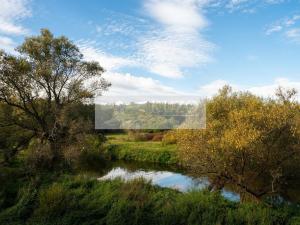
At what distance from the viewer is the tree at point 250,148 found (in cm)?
1399

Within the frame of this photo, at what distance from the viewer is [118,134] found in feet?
172

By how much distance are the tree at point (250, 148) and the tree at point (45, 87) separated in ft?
34.9

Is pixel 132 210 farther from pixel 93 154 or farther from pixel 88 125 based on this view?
pixel 93 154

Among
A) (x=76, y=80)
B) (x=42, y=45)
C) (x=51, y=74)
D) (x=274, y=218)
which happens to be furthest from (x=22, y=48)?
(x=274, y=218)

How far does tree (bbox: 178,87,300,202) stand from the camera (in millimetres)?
13992

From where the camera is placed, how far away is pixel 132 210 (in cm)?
1147

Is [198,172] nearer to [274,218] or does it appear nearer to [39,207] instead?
[274,218]

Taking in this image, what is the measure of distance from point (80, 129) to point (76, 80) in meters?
4.30

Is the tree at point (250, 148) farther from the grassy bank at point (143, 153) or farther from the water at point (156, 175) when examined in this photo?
the grassy bank at point (143, 153)

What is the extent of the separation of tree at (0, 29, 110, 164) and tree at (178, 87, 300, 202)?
34.9 ft

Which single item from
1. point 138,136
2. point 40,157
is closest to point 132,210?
point 40,157

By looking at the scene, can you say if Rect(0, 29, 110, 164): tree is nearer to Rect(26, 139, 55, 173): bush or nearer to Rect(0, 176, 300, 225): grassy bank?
Rect(26, 139, 55, 173): bush

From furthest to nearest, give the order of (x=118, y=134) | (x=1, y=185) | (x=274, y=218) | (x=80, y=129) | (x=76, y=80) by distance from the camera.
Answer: (x=118, y=134) < (x=76, y=80) < (x=80, y=129) < (x=1, y=185) < (x=274, y=218)

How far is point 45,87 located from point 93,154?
826 centimetres
